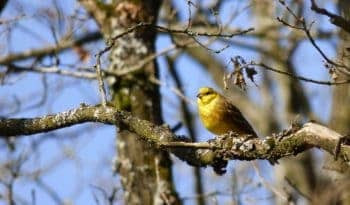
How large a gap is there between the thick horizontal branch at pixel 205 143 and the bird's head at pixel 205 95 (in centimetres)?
225

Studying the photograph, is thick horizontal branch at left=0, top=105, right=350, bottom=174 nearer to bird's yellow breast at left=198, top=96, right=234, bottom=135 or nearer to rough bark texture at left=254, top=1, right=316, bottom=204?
bird's yellow breast at left=198, top=96, right=234, bottom=135

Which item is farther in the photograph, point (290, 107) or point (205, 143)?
point (290, 107)

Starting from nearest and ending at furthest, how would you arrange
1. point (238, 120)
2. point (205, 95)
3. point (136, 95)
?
point (238, 120), point (136, 95), point (205, 95)

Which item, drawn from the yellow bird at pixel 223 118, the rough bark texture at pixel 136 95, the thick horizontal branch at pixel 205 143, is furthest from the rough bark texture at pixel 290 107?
the thick horizontal branch at pixel 205 143

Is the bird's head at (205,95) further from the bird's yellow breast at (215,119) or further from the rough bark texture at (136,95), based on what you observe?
the rough bark texture at (136,95)

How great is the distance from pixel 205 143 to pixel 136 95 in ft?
8.35

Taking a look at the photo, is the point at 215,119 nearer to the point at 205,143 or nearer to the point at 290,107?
the point at 205,143

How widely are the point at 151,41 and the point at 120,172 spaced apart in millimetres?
1112

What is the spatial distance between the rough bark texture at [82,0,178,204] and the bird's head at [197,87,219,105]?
0.34m

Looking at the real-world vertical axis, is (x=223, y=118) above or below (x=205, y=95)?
below

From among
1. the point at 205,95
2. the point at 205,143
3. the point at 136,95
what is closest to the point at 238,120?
the point at 205,95

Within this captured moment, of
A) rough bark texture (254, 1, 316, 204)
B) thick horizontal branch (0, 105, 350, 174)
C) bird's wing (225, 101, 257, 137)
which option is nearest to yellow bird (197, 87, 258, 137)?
bird's wing (225, 101, 257, 137)

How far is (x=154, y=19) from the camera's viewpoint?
6098mm

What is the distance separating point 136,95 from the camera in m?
5.95
